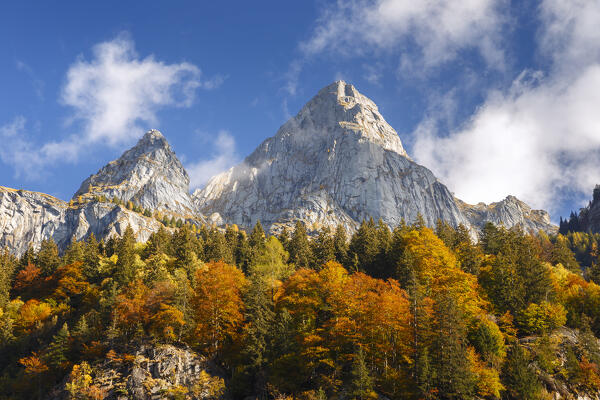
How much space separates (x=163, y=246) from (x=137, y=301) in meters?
25.9

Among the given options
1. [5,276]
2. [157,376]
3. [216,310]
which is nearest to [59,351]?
[157,376]

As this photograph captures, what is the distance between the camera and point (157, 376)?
51906 mm

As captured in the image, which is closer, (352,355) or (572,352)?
(352,355)

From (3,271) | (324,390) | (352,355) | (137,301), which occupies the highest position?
(3,271)

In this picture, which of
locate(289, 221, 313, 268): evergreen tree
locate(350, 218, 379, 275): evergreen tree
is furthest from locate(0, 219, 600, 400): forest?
locate(289, 221, 313, 268): evergreen tree

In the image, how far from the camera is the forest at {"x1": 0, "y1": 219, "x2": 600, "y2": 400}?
47406mm

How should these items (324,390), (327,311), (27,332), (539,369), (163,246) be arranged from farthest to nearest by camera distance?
1. (163,246)
2. (27,332)
3. (327,311)
4. (539,369)
5. (324,390)

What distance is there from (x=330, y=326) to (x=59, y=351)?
3834 centimetres

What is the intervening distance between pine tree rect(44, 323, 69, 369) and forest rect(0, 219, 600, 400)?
0.66 feet

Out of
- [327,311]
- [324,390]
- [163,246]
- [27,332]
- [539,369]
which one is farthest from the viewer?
[163,246]

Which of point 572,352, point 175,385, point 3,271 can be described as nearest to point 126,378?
point 175,385

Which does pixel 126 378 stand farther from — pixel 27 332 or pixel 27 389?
pixel 27 332

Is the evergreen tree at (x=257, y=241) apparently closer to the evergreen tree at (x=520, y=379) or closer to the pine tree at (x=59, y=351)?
the pine tree at (x=59, y=351)

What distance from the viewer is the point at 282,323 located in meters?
52.7
